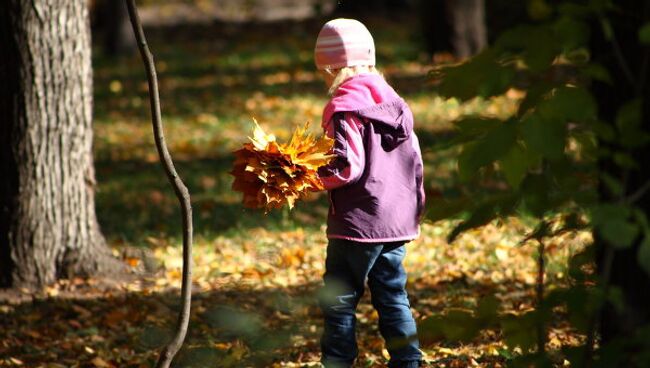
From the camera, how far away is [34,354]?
5.04m

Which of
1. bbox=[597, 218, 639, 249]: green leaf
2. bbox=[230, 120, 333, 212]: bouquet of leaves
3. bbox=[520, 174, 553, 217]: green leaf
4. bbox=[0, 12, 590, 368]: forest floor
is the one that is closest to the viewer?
bbox=[597, 218, 639, 249]: green leaf

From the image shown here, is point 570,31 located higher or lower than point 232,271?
higher

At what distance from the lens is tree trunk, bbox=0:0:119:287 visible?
5.67 meters

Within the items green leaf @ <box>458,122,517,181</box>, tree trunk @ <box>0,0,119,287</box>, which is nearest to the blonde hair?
green leaf @ <box>458,122,517,181</box>

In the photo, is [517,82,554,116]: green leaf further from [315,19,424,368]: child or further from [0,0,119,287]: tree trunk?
[0,0,119,287]: tree trunk

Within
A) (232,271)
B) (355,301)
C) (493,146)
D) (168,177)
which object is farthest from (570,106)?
(232,271)

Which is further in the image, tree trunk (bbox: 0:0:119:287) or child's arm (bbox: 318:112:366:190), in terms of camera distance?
tree trunk (bbox: 0:0:119:287)

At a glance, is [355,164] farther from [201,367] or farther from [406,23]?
[406,23]

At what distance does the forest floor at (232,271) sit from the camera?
16.0 feet

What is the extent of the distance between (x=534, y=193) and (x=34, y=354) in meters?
3.29

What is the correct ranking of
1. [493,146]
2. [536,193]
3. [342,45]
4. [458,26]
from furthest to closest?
[458,26] < [342,45] < [536,193] < [493,146]

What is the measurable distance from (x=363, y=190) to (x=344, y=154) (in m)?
0.21

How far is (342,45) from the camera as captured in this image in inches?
156

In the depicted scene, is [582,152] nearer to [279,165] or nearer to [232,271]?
[279,165]
